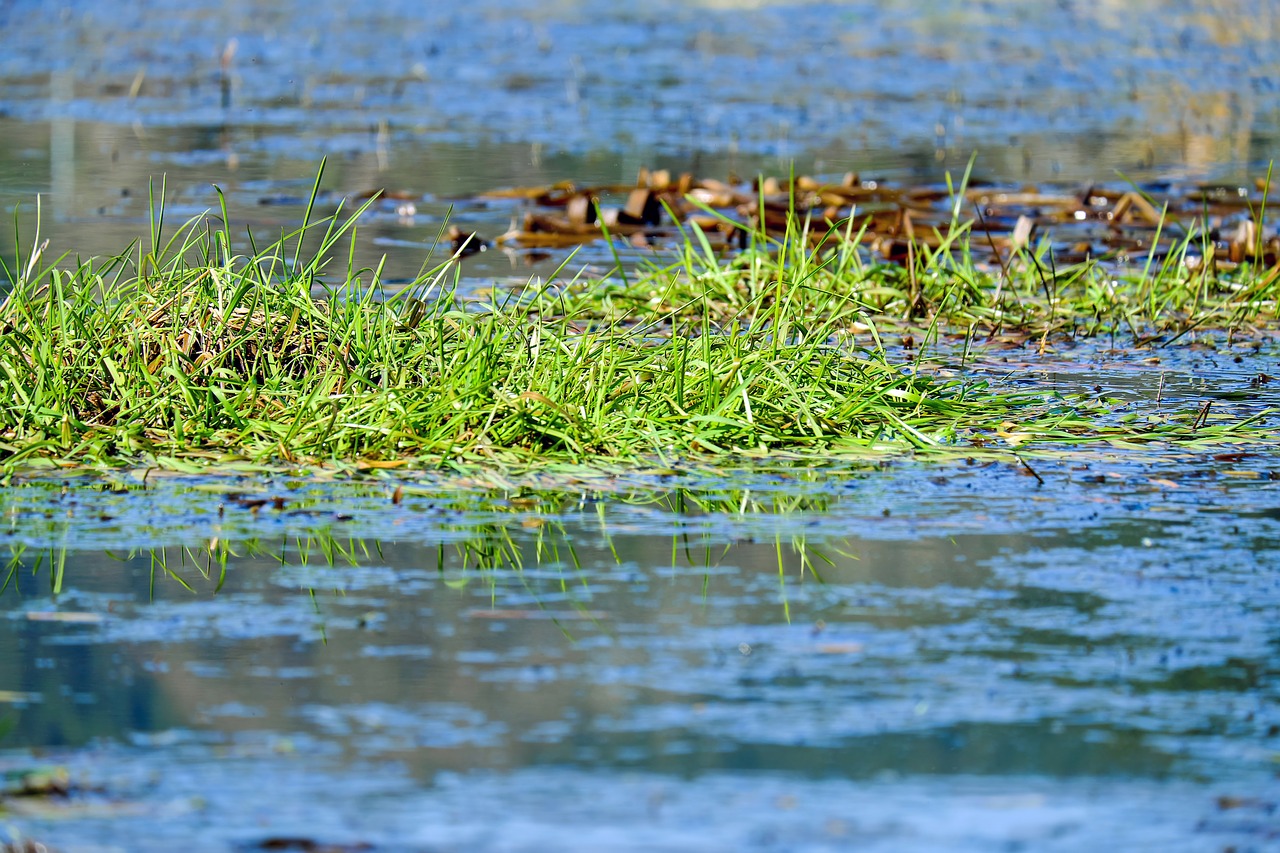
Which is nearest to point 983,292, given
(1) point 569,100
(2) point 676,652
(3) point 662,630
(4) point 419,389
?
(4) point 419,389

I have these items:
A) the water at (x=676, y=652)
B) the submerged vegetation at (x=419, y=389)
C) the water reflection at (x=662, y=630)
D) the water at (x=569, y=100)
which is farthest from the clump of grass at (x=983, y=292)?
the water reflection at (x=662, y=630)

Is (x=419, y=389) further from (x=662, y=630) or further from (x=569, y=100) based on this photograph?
(x=569, y=100)

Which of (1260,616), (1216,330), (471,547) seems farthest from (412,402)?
(1216,330)

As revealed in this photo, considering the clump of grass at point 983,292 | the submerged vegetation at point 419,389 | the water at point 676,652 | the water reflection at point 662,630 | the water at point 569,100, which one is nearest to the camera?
the water at point 676,652

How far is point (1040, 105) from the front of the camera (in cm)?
1814

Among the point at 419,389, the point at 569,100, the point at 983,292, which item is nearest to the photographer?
the point at 419,389

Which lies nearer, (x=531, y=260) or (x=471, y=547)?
(x=471, y=547)

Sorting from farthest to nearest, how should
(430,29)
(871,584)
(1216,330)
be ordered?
1. (430,29)
2. (1216,330)
3. (871,584)

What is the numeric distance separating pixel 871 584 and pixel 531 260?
19.8 ft

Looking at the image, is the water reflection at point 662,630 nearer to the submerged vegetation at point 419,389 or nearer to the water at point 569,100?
the submerged vegetation at point 419,389

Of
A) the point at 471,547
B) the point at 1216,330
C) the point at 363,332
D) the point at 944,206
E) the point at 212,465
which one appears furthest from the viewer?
the point at 944,206

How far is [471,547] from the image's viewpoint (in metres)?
4.81

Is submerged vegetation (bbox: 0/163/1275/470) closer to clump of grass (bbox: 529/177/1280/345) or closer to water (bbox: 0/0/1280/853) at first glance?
water (bbox: 0/0/1280/853)

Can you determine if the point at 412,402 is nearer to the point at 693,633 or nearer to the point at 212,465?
the point at 212,465
